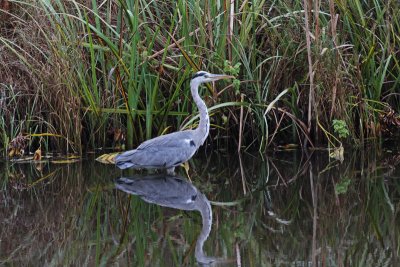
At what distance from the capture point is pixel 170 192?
742cm

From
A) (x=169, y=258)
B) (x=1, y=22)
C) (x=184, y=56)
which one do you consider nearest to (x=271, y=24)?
(x=184, y=56)

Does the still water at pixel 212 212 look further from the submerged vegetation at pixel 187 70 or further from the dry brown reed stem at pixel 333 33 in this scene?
the dry brown reed stem at pixel 333 33

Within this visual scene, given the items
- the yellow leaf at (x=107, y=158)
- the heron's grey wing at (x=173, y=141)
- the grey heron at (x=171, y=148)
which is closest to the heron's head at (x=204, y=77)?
the grey heron at (x=171, y=148)

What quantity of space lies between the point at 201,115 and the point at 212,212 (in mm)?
1702

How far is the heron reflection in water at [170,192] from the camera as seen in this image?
6.80 metres

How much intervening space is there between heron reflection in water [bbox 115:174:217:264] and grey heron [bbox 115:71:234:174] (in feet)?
0.48

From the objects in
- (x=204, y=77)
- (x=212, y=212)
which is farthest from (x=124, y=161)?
(x=212, y=212)

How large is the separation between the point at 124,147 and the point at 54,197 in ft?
5.35

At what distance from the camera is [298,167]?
837cm

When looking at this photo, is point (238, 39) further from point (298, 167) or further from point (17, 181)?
point (17, 181)

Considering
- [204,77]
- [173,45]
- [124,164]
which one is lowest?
[124,164]

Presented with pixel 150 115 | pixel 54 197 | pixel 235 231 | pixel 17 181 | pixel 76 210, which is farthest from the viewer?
pixel 150 115

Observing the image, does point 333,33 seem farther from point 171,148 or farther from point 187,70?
point 171,148

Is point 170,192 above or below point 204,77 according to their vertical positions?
below
